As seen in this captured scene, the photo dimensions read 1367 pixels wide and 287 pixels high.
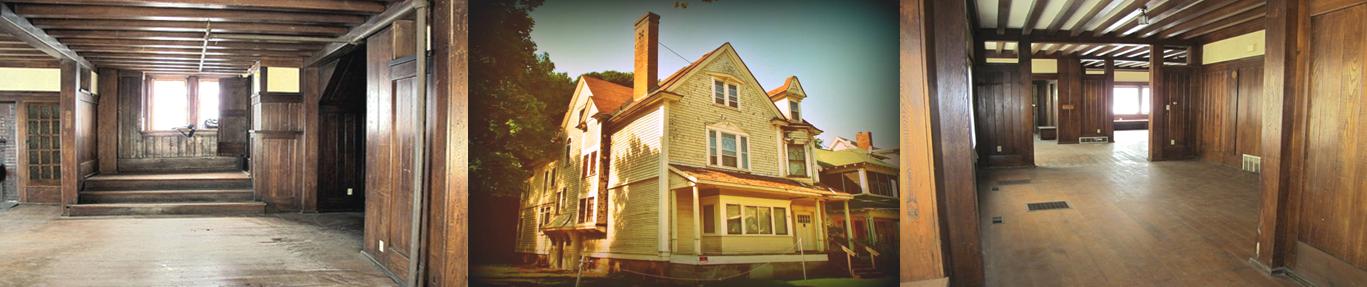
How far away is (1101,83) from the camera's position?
16.0 metres

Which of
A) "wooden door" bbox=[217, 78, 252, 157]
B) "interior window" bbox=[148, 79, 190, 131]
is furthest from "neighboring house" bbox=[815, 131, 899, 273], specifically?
"interior window" bbox=[148, 79, 190, 131]

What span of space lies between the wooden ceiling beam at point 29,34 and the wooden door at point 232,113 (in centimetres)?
307

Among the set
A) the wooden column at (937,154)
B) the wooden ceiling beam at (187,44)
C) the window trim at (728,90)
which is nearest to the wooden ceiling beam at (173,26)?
the wooden ceiling beam at (187,44)

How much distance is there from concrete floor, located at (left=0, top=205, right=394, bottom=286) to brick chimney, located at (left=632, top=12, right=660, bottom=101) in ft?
9.52

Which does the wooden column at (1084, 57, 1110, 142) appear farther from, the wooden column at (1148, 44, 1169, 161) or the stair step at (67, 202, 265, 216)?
the stair step at (67, 202, 265, 216)

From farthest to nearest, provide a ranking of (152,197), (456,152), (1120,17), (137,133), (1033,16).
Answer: (137,133) < (1120,17) < (152,197) < (1033,16) < (456,152)

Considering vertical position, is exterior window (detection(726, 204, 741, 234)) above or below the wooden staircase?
above

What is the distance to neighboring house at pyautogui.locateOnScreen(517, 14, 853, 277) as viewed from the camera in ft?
10.7

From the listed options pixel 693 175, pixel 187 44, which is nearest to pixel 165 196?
pixel 187 44

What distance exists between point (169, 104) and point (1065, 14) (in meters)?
13.8

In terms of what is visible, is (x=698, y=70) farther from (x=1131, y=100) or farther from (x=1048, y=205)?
(x=1131, y=100)

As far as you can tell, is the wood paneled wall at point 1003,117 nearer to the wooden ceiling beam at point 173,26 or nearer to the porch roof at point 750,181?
the porch roof at point 750,181

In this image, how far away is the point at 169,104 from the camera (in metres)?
12.4

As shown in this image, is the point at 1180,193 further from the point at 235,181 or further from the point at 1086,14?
the point at 235,181
